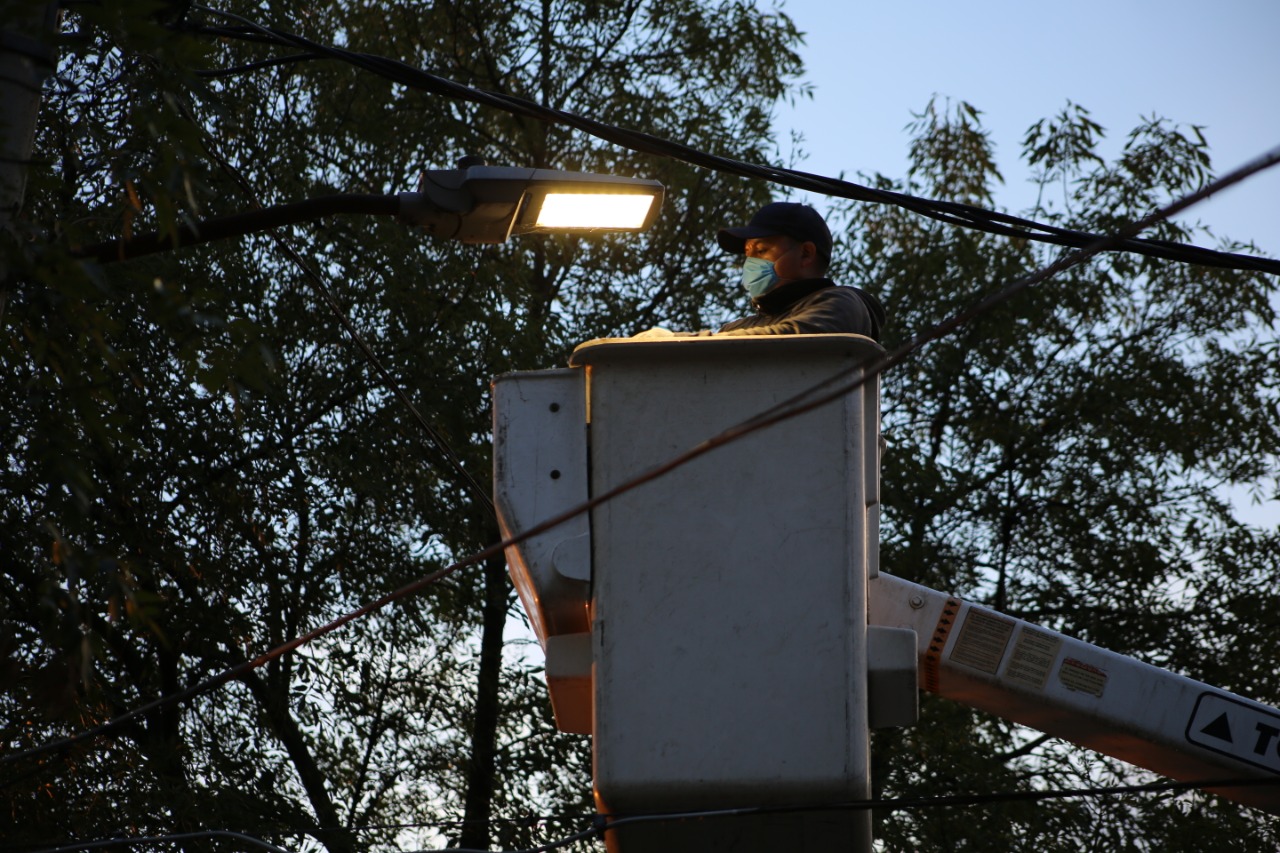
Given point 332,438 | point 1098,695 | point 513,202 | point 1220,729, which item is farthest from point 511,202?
point 332,438

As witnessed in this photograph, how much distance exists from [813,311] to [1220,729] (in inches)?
73.3

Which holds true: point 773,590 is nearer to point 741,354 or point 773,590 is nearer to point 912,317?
point 741,354

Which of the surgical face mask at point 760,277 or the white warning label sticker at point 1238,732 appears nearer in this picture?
the white warning label sticker at point 1238,732

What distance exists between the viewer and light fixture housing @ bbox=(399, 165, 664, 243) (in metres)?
5.06

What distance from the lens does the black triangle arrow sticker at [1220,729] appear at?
496cm

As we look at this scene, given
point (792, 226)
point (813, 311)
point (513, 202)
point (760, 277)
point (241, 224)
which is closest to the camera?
point (241, 224)

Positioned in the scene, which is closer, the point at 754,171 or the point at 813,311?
the point at 813,311

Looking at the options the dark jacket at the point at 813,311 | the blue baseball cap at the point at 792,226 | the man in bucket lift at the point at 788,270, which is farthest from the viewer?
the blue baseball cap at the point at 792,226

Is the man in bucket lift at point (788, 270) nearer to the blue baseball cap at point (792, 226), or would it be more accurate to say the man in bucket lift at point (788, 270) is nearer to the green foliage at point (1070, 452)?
the blue baseball cap at point (792, 226)

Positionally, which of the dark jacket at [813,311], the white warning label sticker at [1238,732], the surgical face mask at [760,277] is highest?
the surgical face mask at [760,277]

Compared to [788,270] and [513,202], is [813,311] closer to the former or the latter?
[788,270]

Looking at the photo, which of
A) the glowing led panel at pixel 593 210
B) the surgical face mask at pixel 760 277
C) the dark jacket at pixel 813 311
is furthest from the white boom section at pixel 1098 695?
the glowing led panel at pixel 593 210

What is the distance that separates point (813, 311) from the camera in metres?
4.75

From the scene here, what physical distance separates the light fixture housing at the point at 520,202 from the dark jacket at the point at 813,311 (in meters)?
0.49
